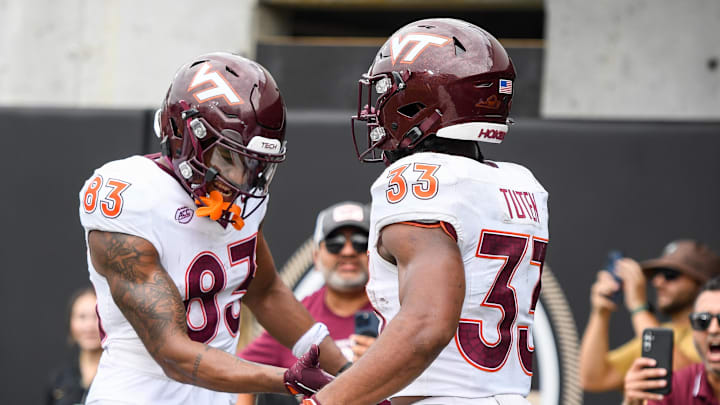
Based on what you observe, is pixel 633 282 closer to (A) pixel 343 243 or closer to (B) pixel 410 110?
(A) pixel 343 243

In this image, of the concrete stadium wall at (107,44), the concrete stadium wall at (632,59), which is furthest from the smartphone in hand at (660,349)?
the concrete stadium wall at (107,44)

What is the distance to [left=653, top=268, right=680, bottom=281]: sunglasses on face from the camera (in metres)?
5.16

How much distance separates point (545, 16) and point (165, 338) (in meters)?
5.19

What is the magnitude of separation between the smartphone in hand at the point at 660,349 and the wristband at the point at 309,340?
1.24 meters

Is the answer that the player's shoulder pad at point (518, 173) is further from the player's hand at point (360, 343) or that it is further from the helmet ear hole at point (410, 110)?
the player's hand at point (360, 343)

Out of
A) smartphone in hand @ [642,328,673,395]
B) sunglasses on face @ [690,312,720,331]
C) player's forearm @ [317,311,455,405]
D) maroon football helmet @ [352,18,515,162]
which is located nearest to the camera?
player's forearm @ [317,311,455,405]

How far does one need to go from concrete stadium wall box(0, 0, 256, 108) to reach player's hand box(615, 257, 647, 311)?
370cm

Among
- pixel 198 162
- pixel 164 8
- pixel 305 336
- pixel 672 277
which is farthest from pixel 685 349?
pixel 164 8

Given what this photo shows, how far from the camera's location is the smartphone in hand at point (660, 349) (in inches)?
151

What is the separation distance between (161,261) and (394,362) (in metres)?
1.06

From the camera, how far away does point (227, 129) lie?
321cm

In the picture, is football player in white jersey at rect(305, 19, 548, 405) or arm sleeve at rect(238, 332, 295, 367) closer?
football player in white jersey at rect(305, 19, 548, 405)

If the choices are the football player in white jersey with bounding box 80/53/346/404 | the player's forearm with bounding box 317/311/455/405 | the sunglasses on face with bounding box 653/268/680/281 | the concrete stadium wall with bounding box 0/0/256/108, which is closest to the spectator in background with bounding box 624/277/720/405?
the sunglasses on face with bounding box 653/268/680/281

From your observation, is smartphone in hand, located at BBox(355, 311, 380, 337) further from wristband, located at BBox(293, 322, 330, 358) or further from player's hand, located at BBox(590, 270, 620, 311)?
player's hand, located at BBox(590, 270, 620, 311)
